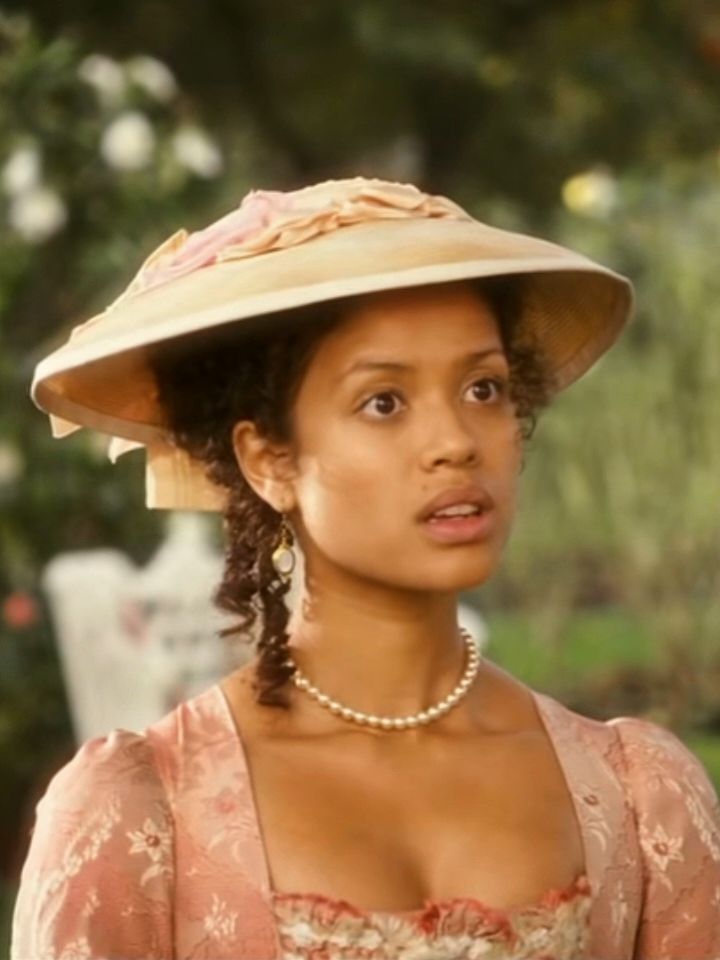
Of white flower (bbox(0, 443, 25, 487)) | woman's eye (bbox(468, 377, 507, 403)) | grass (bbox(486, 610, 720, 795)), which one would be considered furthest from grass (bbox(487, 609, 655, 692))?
woman's eye (bbox(468, 377, 507, 403))

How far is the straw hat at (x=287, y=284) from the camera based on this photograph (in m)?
2.83

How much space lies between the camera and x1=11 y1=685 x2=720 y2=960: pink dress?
9.17 feet

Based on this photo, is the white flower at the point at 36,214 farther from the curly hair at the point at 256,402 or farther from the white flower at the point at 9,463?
the curly hair at the point at 256,402

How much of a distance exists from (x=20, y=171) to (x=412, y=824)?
19.5 feet

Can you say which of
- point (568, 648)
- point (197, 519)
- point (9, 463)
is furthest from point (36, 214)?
point (568, 648)

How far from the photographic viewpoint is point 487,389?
2908mm

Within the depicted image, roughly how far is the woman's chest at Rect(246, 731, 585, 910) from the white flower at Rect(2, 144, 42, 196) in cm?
584

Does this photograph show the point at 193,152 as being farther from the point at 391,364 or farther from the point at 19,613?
the point at 391,364

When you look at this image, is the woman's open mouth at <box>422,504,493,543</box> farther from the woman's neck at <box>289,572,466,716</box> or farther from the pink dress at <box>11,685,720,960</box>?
the pink dress at <box>11,685,720,960</box>

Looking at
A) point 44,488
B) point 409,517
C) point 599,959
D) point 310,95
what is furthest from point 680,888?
point 310,95

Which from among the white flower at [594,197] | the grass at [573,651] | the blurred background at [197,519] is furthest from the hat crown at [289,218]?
the white flower at [594,197]

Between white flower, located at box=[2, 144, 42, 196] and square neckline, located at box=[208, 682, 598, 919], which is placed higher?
white flower, located at box=[2, 144, 42, 196]

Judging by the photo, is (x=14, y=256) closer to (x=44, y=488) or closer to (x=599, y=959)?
(x=44, y=488)

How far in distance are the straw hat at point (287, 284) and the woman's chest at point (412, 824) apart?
354 millimetres
